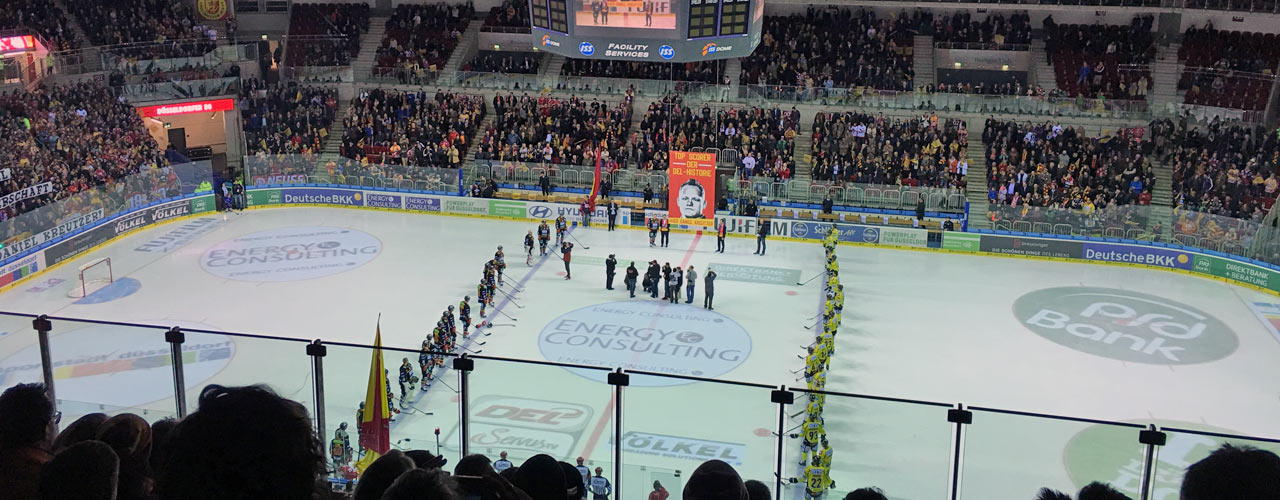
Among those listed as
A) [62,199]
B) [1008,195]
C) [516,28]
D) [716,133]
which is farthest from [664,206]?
[62,199]

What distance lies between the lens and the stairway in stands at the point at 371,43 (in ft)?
142

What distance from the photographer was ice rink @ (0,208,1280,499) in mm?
9273

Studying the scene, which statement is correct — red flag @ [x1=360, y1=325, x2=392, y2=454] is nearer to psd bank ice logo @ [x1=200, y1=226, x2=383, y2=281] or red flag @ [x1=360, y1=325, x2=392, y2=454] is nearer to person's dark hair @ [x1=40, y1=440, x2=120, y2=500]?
person's dark hair @ [x1=40, y1=440, x2=120, y2=500]

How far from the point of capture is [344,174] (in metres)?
35.7

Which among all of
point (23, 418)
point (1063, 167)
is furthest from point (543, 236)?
point (23, 418)

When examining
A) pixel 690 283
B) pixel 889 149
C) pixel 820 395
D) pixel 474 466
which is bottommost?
pixel 690 283

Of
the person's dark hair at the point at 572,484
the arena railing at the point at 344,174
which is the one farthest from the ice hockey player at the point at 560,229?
Result: the person's dark hair at the point at 572,484

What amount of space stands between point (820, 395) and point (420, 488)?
9356 mm

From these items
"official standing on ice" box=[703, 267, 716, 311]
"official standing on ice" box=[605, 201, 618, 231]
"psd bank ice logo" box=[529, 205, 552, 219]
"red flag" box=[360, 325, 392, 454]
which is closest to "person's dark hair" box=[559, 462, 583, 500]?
"red flag" box=[360, 325, 392, 454]

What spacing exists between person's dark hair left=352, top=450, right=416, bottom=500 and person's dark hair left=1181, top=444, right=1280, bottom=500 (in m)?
2.77

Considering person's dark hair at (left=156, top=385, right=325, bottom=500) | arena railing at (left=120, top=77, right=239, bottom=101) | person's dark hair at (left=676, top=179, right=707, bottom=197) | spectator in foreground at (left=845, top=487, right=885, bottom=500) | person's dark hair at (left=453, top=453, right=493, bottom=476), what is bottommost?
person's dark hair at (left=676, top=179, right=707, bottom=197)

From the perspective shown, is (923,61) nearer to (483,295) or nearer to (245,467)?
(483,295)

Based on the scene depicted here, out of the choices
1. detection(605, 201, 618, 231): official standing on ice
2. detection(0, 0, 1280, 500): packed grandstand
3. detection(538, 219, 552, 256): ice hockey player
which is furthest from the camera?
detection(605, 201, 618, 231): official standing on ice

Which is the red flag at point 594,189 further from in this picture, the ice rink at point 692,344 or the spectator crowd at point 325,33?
the spectator crowd at point 325,33
